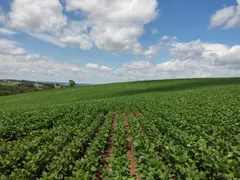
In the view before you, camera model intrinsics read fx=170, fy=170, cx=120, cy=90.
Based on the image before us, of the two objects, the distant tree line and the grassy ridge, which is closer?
the grassy ridge

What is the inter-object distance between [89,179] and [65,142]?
15.6 feet

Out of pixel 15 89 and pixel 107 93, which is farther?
pixel 15 89

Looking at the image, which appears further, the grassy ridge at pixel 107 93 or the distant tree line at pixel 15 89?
the distant tree line at pixel 15 89

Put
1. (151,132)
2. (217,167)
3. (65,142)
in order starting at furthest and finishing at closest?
(151,132) < (65,142) < (217,167)

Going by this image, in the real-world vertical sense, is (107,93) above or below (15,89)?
below

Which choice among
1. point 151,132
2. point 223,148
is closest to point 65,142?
point 151,132

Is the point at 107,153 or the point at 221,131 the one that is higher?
the point at 221,131

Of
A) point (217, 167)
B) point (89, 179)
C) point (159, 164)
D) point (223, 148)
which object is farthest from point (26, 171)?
point (223, 148)

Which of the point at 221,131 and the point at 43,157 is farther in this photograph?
the point at 221,131

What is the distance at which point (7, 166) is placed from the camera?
21.0 ft

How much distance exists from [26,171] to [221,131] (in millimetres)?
8716

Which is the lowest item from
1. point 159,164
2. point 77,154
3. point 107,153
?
point 107,153

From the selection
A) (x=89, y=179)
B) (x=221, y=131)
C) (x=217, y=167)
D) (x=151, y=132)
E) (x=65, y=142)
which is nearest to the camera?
(x=217, y=167)

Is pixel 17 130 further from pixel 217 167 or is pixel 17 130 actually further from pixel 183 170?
pixel 217 167
